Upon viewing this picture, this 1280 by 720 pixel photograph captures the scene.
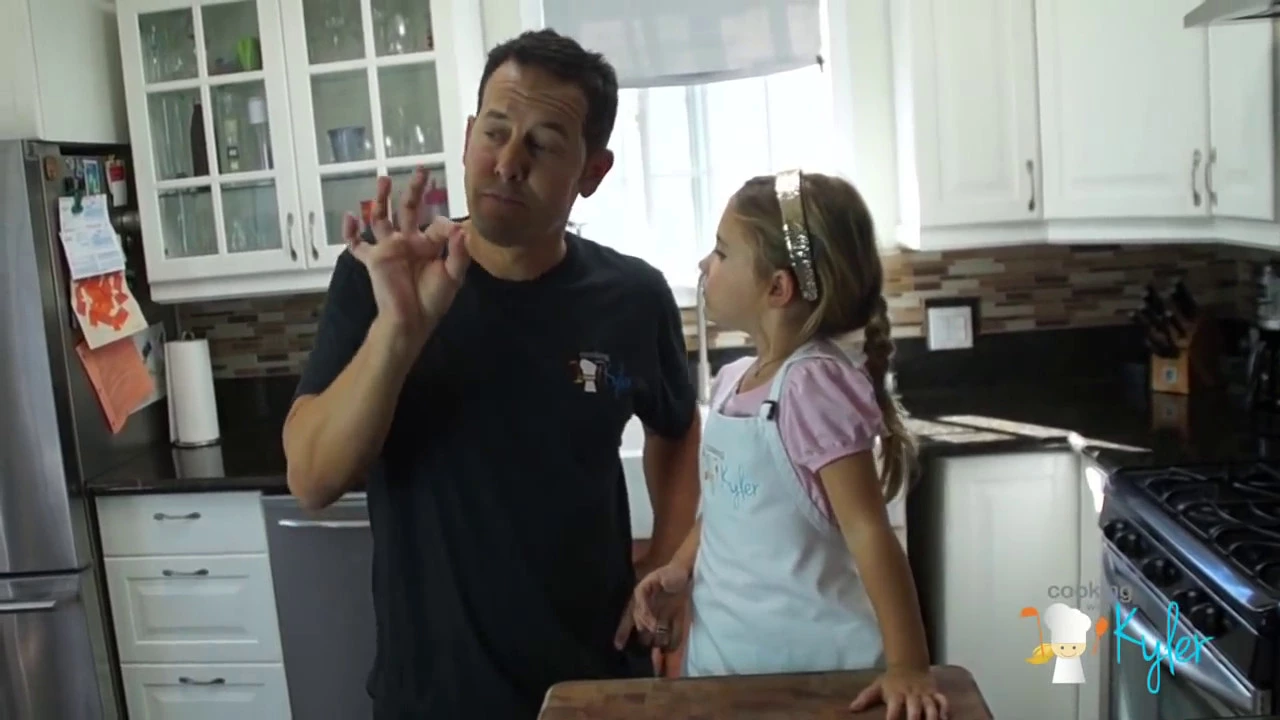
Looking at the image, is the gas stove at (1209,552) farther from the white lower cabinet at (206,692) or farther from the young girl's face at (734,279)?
the white lower cabinet at (206,692)

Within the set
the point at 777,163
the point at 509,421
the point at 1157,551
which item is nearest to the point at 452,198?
the point at 777,163

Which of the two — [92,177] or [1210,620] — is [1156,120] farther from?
[92,177]

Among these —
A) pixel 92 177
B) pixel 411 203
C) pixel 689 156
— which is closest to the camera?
pixel 411 203

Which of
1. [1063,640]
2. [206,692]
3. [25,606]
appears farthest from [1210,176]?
[25,606]

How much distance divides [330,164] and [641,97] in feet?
2.75

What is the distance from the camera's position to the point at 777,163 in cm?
311

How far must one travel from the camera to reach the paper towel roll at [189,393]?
2.92m

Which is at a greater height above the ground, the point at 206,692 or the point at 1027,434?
the point at 1027,434

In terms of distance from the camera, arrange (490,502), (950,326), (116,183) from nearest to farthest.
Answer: (490,502), (116,183), (950,326)

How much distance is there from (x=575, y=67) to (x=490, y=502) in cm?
52

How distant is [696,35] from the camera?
9.57ft

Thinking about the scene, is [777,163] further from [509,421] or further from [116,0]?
[509,421]

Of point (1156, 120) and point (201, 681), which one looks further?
point (201, 681)

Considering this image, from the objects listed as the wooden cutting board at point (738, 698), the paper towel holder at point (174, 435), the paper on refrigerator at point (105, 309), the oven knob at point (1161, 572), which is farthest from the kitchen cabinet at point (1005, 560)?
the paper on refrigerator at point (105, 309)
